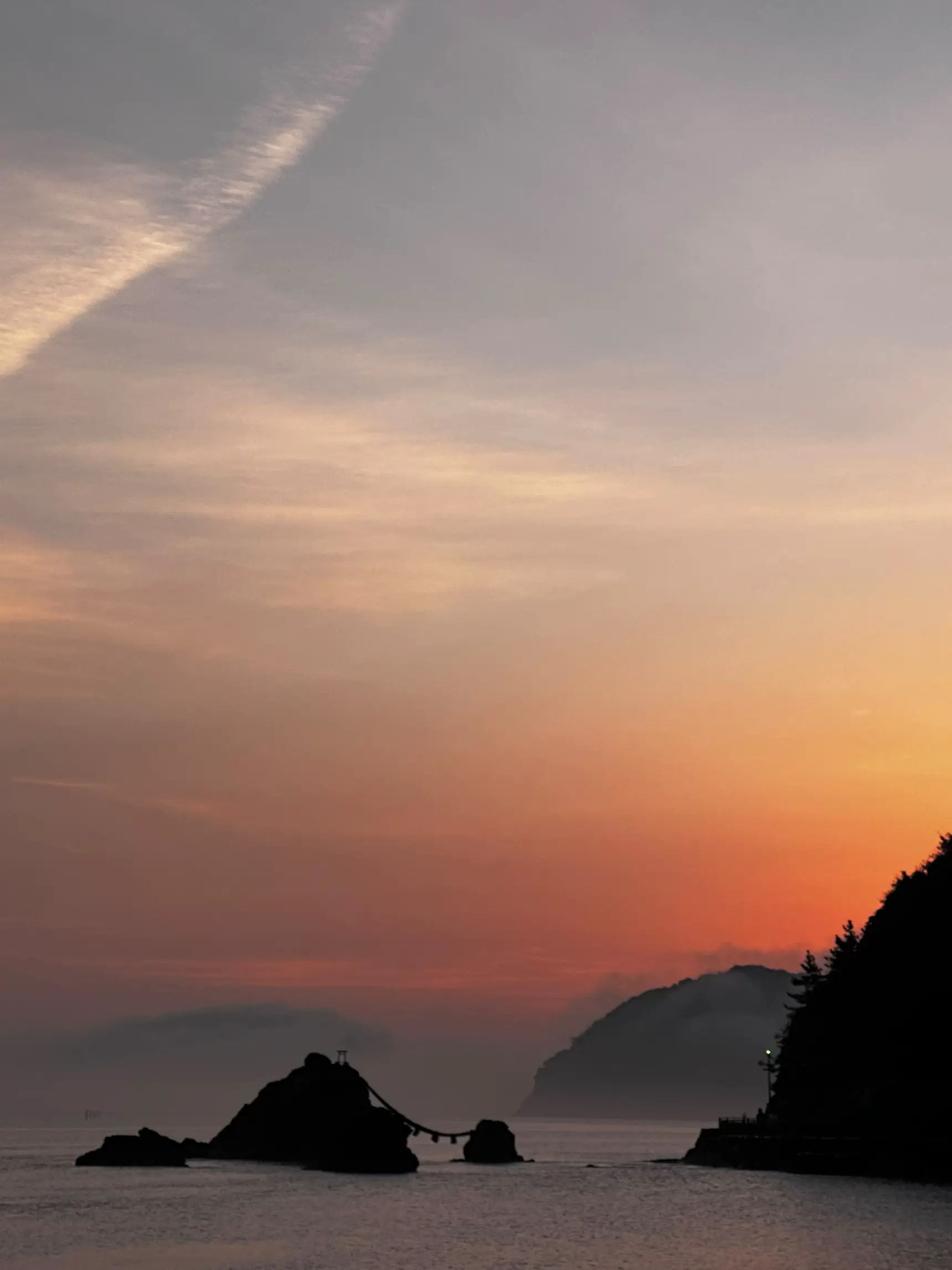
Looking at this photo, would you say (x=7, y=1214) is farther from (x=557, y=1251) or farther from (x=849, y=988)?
(x=849, y=988)

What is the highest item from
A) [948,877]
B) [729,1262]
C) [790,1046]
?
[948,877]

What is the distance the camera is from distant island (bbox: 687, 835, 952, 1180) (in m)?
148

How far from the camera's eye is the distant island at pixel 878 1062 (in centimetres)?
14750

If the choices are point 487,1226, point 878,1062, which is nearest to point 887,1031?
point 878,1062

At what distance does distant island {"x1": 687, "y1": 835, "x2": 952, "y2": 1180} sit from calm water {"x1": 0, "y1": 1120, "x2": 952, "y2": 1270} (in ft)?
12.4

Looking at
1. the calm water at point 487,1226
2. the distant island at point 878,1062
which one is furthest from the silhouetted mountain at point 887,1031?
the calm water at point 487,1226

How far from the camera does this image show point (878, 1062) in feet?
525

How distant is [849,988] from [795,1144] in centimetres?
1898

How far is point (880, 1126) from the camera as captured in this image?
500ft

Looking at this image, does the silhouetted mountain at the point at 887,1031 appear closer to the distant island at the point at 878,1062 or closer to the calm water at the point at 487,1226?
the distant island at the point at 878,1062

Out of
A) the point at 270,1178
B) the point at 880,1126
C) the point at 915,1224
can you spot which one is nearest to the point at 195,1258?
the point at 915,1224

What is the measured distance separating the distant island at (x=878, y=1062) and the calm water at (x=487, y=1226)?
3.79 meters

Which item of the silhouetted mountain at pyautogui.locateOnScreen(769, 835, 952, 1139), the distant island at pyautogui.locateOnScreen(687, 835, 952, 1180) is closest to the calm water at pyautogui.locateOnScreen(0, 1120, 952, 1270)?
the distant island at pyautogui.locateOnScreen(687, 835, 952, 1180)

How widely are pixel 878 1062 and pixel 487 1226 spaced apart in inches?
1995
